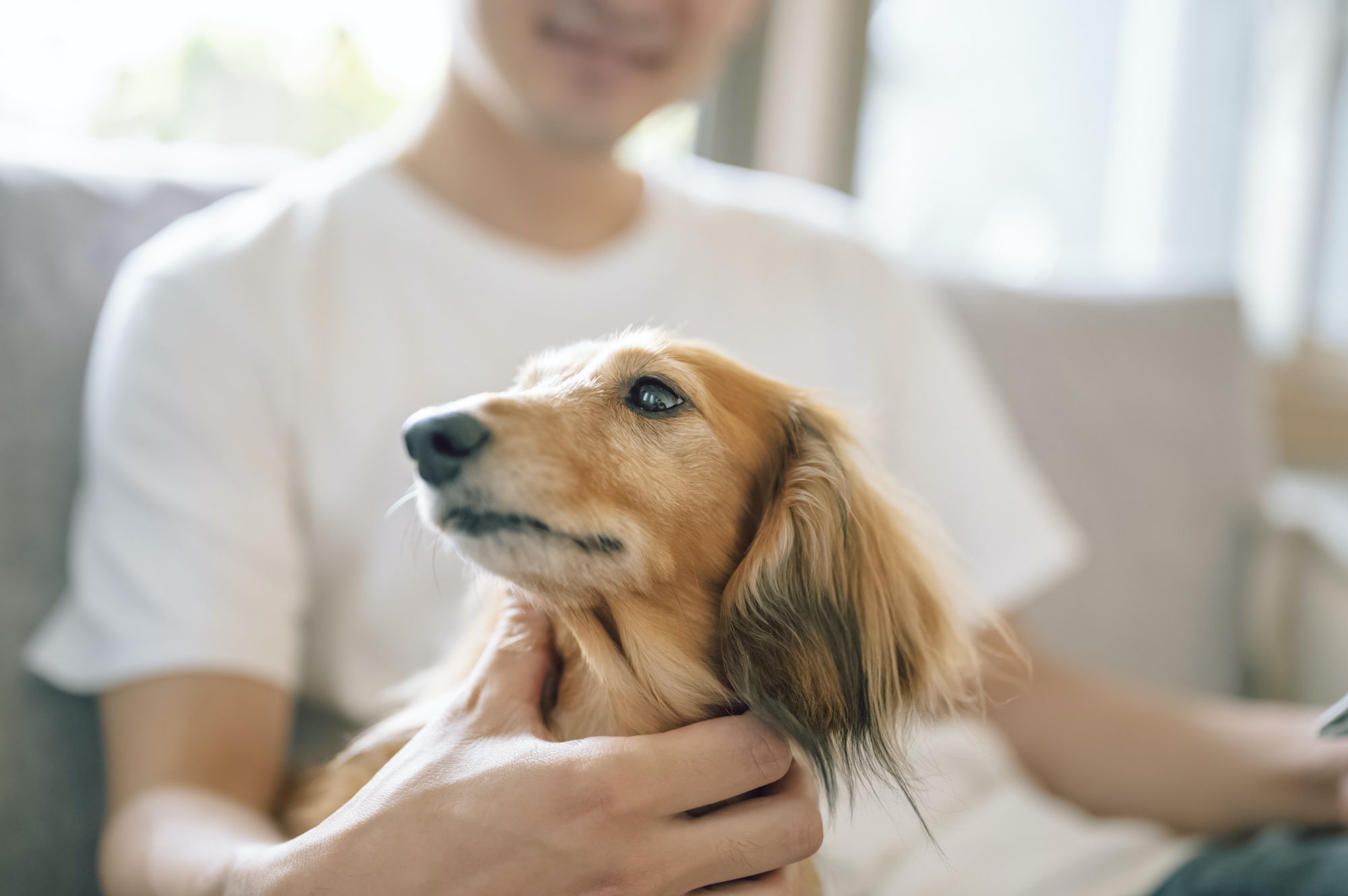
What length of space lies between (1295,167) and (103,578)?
379 cm

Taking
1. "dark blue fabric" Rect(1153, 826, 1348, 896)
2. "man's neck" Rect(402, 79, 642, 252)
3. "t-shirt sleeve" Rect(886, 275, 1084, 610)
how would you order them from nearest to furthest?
"dark blue fabric" Rect(1153, 826, 1348, 896) < "man's neck" Rect(402, 79, 642, 252) < "t-shirt sleeve" Rect(886, 275, 1084, 610)

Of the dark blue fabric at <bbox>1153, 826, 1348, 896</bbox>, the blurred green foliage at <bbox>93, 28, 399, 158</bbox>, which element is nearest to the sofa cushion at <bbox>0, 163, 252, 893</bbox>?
the blurred green foliage at <bbox>93, 28, 399, 158</bbox>

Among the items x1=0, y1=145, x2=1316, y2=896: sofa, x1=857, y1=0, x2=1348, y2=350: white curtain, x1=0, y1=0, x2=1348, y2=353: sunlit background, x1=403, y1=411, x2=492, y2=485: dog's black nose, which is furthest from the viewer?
x1=857, y1=0, x2=1348, y2=350: white curtain

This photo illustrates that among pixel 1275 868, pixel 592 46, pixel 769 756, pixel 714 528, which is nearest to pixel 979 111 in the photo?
pixel 592 46

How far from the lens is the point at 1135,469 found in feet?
6.72

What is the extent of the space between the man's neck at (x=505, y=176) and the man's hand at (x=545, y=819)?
0.73 m

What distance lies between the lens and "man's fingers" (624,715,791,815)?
75 centimetres

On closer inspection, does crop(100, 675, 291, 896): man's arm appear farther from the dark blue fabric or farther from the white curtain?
the white curtain

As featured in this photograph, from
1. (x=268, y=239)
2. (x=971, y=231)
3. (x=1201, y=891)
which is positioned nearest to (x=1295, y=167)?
(x=971, y=231)

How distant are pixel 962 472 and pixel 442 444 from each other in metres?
1.03

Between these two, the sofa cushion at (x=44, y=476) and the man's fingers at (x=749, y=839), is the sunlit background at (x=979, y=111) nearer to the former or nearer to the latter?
the sofa cushion at (x=44, y=476)

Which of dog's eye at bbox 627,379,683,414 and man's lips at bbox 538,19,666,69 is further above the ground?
man's lips at bbox 538,19,666,69

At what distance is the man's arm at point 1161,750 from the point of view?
4.10ft

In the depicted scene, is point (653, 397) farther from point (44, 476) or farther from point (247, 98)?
point (247, 98)
